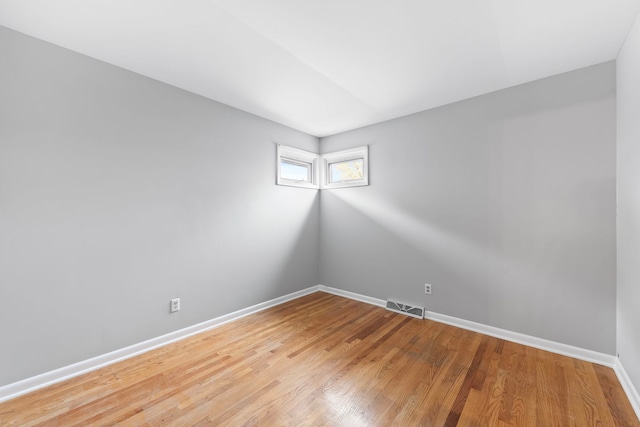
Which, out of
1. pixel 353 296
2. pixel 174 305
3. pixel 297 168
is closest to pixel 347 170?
pixel 297 168

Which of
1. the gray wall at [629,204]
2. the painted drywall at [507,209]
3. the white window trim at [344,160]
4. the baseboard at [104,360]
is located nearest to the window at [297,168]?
the white window trim at [344,160]

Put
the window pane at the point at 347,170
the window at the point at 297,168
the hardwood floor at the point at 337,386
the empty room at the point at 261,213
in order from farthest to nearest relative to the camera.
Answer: the window pane at the point at 347,170 < the window at the point at 297,168 < the empty room at the point at 261,213 < the hardwood floor at the point at 337,386

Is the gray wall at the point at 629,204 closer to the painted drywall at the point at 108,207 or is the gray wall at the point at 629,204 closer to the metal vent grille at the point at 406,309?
the metal vent grille at the point at 406,309

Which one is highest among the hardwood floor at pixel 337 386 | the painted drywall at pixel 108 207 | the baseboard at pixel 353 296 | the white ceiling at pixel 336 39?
the white ceiling at pixel 336 39

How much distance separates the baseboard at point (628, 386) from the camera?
156cm

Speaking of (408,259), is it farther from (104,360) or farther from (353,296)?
(104,360)

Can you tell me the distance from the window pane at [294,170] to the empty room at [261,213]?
0.48 meters

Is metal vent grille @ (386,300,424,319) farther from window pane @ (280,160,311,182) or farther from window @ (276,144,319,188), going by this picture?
window pane @ (280,160,311,182)

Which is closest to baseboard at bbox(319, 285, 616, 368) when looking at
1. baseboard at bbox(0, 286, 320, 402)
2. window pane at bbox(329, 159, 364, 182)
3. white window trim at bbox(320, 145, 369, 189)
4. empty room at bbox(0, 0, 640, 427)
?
empty room at bbox(0, 0, 640, 427)

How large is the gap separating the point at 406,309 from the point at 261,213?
2.15 m

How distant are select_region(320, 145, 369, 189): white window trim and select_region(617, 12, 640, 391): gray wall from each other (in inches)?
90.0

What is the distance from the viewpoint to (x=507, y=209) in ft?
8.12

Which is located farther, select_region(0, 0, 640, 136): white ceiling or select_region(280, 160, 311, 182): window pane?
select_region(280, 160, 311, 182): window pane

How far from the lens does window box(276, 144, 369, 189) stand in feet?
11.7
